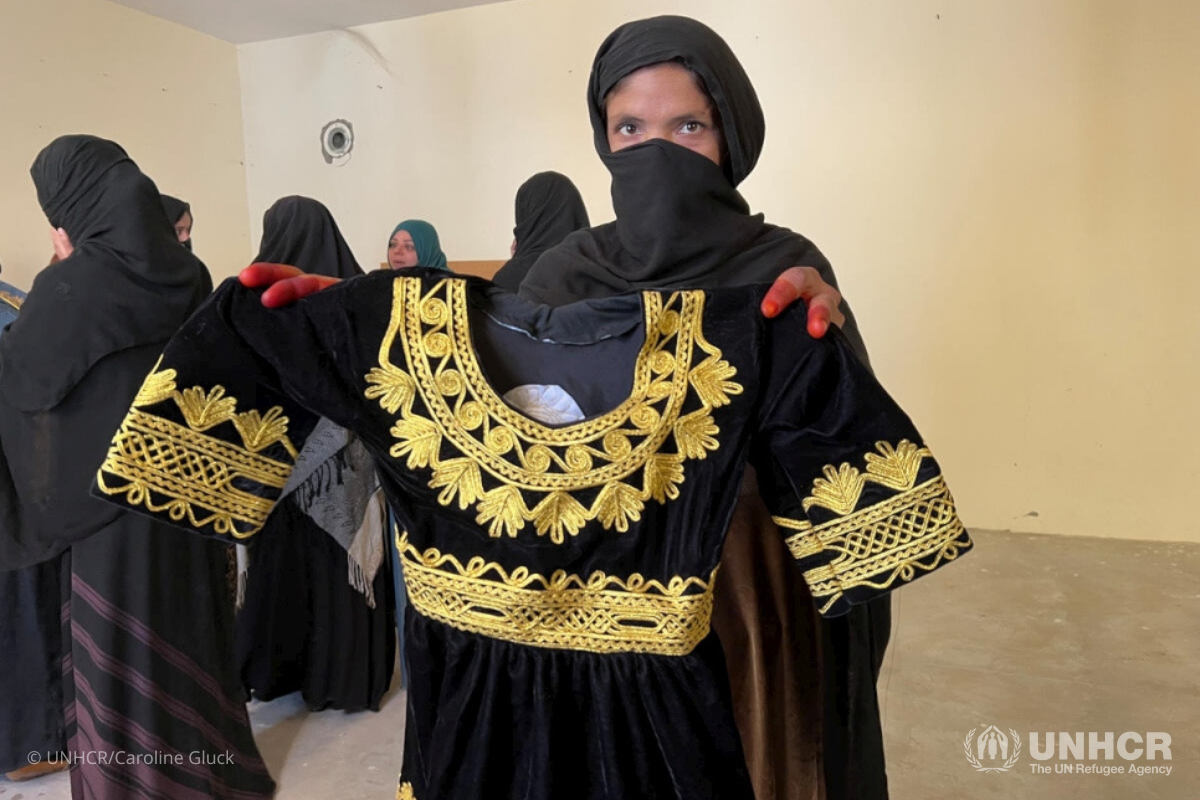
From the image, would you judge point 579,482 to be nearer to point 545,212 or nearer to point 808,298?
point 808,298

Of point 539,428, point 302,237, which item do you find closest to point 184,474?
point 539,428

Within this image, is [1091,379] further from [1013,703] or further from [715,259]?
[715,259]

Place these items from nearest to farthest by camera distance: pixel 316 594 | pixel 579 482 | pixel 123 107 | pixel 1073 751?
1. pixel 579 482
2. pixel 1073 751
3. pixel 316 594
4. pixel 123 107

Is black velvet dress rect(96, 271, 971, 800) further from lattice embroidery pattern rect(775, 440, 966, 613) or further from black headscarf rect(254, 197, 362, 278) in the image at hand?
black headscarf rect(254, 197, 362, 278)

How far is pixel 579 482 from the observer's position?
721 mm

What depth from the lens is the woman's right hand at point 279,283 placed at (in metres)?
0.74

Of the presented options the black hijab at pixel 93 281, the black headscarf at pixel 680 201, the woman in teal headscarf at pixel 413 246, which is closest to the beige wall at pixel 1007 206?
the woman in teal headscarf at pixel 413 246

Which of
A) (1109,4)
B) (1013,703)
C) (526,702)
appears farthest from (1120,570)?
(526,702)

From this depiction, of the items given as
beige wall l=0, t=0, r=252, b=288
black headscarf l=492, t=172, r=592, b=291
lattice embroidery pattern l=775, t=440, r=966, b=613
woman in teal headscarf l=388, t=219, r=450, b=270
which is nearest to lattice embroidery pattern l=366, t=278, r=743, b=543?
lattice embroidery pattern l=775, t=440, r=966, b=613

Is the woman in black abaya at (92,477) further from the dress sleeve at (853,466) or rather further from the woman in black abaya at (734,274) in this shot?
the dress sleeve at (853,466)

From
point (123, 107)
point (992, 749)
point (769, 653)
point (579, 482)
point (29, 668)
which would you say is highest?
point (123, 107)

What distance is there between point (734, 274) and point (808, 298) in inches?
8.2

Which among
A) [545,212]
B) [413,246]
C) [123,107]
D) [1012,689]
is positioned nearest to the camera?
[1012,689]

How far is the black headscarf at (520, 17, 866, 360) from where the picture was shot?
2.97ft
